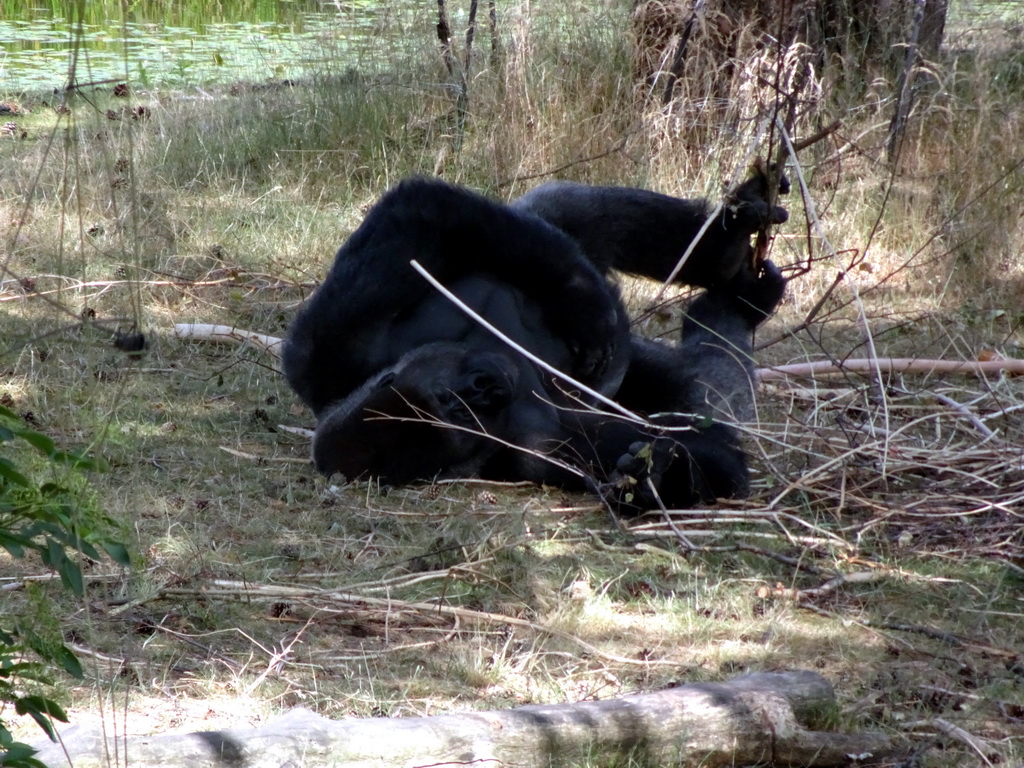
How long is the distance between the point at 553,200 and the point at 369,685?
215 cm

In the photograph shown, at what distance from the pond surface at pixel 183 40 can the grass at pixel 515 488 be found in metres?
1.65

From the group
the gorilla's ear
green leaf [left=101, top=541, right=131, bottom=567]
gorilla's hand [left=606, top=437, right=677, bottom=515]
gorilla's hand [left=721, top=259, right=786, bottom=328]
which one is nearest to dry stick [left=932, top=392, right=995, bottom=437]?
gorilla's hand [left=721, top=259, right=786, bottom=328]

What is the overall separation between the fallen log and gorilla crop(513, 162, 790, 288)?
211cm

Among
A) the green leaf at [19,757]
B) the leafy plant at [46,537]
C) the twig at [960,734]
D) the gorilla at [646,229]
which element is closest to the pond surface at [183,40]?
the gorilla at [646,229]

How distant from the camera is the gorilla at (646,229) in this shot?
3.90m

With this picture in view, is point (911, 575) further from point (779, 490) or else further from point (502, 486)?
point (502, 486)

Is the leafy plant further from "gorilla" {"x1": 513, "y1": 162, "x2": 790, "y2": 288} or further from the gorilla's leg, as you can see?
"gorilla" {"x1": 513, "y1": 162, "x2": 790, "y2": 288}

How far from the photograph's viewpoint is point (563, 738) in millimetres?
1737

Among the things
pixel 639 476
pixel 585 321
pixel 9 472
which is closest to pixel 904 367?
pixel 585 321

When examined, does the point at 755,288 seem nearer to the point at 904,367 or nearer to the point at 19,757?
the point at 904,367

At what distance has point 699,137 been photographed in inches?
219

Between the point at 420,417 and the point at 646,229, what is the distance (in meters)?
1.19

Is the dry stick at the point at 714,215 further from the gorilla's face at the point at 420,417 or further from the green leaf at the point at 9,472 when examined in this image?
the green leaf at the point at 9,472

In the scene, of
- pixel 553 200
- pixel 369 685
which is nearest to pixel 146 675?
pixel 369 685
